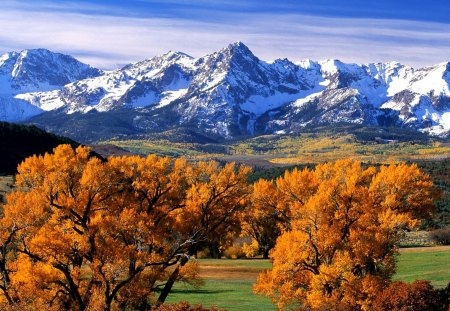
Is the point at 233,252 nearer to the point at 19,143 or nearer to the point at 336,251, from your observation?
the point at 336,251

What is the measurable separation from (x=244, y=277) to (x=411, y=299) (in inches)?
1390

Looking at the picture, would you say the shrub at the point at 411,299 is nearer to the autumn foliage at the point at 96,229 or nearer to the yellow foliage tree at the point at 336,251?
the yellow foliage tree at the point at 336,251

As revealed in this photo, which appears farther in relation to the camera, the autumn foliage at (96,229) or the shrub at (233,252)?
the shrub at (233,252)

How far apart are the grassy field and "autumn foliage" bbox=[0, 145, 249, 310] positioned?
770cm

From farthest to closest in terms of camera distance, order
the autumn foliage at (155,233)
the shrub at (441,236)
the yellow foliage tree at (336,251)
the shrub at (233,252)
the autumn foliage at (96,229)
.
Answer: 1. the shrub at (441,236)
2. the shrub at (233,252)
3. the yellow foliage tree at (336,251)
4. the autumn foliage at (155,233)
5. the autumn foliage at (96,229)

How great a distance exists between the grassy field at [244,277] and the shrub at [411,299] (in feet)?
45.7

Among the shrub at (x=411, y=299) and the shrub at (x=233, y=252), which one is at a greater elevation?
the shrub at (x=411, y=299)

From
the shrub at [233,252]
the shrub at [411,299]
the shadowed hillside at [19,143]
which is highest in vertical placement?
the shadowed hillside at [19,143]

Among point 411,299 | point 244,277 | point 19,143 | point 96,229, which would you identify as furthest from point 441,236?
point 19,143

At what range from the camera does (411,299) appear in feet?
125

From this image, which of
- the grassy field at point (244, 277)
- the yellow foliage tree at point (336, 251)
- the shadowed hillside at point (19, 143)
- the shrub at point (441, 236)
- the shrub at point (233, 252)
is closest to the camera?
Answer: the yellow foliage tree at point (336, 251)

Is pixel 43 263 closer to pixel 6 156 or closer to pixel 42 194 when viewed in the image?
pixel 42 194

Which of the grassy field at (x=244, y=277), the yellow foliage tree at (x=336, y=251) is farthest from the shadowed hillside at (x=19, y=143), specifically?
the yellow foliage tree at (x=336, y=251)

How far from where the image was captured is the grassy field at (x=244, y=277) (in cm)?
5500
